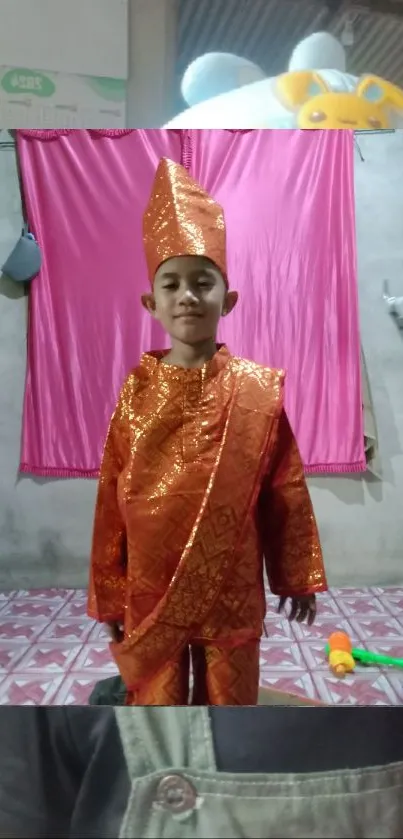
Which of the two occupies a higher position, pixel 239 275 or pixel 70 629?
pixel 239 275

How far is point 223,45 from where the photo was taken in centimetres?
113

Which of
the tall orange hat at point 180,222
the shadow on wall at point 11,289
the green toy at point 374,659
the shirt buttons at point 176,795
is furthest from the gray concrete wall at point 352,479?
the shirt buttons at point 176,795

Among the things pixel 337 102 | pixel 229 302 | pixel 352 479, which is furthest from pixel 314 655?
pixel 337 102

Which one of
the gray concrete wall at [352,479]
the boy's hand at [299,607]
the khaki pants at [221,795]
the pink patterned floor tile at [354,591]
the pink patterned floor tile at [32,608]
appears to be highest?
the gray concrete wall at [352,479]

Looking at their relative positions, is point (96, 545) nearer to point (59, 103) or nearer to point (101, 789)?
point (101, 789)

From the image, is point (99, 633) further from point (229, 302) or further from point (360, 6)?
point (360, 6)

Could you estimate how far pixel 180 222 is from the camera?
3.17ft

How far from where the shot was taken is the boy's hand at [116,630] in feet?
3.29

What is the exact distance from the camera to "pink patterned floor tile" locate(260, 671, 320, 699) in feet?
3.33

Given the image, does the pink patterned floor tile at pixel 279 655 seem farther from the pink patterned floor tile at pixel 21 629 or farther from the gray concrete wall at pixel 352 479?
the pink patterned floor tile at pixel 21 629

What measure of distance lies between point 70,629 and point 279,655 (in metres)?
0.31

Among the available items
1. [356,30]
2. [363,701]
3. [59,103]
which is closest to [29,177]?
[59,103]

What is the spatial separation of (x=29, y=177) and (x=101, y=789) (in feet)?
3.06

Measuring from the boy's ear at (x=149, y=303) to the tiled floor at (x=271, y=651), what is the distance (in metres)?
0.43
